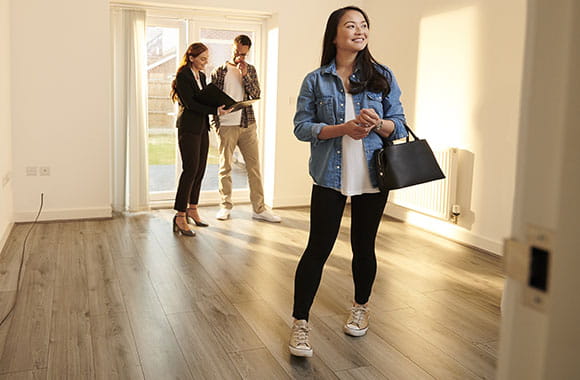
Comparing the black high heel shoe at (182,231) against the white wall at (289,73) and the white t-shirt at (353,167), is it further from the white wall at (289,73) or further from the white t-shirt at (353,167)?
the white t-shirt at (353,167)

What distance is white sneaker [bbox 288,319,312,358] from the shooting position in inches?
97.9

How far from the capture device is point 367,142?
2391mm

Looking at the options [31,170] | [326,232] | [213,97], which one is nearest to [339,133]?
[326,232]

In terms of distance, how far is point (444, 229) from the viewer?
489 centimetres

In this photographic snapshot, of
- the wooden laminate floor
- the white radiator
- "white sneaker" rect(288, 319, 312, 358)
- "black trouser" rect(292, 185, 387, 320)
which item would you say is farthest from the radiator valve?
"white sneaker" rect(288, 319, 312, 358)

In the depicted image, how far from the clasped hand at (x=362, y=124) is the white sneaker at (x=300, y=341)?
0.85 meters

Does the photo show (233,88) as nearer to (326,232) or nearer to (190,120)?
(190,120)

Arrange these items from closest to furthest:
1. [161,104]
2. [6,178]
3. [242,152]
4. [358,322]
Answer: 1. [358,322]
2. [6,178]
3. [242,152]
4. [161,104]

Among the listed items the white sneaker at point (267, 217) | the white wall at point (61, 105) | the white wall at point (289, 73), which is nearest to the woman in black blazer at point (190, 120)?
the white sneaker at point (267, 217)

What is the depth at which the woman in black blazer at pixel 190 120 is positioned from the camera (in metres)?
4.45

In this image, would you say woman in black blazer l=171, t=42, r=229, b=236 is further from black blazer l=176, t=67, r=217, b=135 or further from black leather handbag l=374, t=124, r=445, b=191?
black leather handbag l=374, t=124, r=445, b=191

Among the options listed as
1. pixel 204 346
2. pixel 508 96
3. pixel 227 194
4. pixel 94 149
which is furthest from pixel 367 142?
pixel 94 149

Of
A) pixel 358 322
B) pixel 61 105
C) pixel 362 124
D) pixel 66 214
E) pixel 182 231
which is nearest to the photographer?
pixel 362 124

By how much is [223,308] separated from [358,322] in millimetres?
753
